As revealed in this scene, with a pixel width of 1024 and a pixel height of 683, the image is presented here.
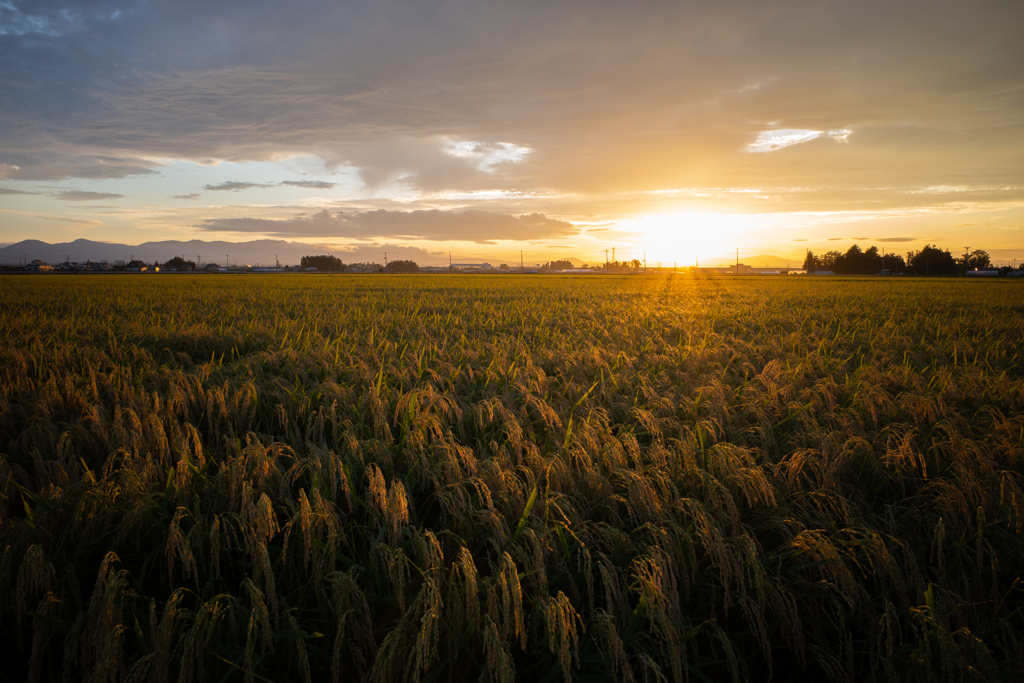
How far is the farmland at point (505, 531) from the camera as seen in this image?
1.38m

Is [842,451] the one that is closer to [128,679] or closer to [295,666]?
[295,666]

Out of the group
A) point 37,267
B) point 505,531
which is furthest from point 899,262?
point 37,267

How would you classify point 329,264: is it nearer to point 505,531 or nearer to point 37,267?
point 37,267

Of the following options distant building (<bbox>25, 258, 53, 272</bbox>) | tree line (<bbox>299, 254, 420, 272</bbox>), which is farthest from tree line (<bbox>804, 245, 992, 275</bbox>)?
distant building (<bbox>25, 258, 53, 272</bbox>)

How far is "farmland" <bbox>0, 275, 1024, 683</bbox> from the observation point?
1376mm

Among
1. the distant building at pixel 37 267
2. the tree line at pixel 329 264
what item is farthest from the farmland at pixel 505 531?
the tree line at pixel 329 264

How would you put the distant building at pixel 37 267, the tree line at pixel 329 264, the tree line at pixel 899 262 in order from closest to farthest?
the distant building at pixel 37 267 → the tree line at pixel 899 262 → the tree line at pixel 329 264

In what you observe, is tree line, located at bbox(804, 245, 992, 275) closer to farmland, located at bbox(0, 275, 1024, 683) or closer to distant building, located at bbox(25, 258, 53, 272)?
farmland, located at bbox(0, 275, 1024, 683)

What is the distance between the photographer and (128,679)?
1120 mm

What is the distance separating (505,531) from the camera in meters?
1.86

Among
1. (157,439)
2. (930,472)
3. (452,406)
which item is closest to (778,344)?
(930,472)

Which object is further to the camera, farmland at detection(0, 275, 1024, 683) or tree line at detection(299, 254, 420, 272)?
tree line at detection(299, 254, 420, 272)

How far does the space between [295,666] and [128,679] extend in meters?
0.48

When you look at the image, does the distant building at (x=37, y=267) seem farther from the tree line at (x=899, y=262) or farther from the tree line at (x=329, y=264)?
the tree line at (x=899, y=262)
